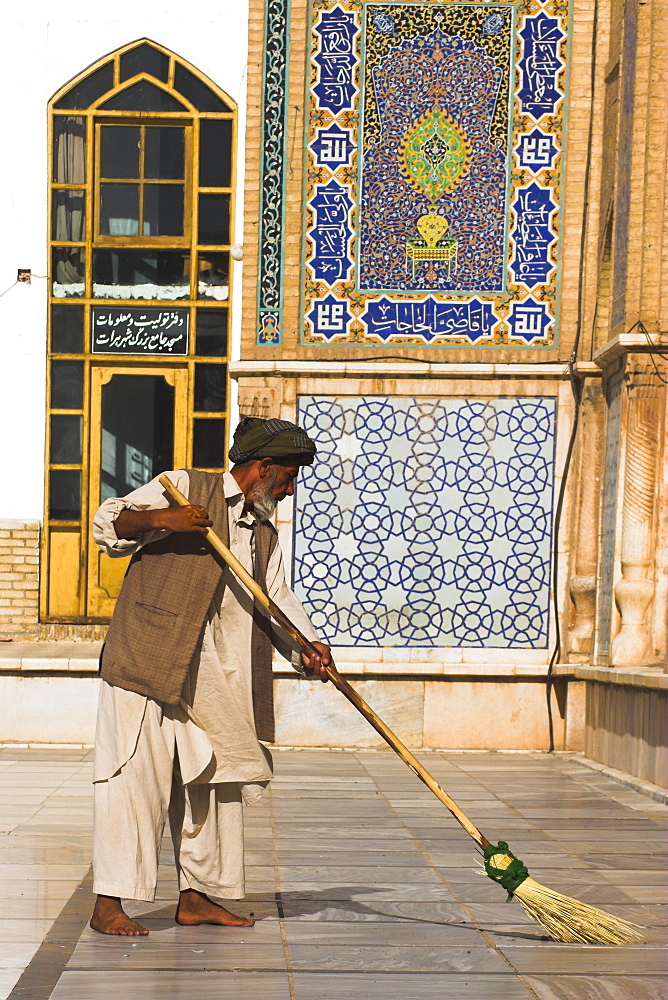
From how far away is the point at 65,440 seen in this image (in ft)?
30.1

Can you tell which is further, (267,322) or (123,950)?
(267,322)

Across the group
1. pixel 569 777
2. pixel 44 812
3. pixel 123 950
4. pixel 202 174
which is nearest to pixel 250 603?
pixel 123 950

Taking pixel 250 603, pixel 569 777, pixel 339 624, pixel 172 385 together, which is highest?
pixel 172 385

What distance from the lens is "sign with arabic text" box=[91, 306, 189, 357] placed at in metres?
9.15

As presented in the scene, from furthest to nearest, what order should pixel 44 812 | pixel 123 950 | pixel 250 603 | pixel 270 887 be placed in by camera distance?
pixel 44 812
pixel 270 887
pixel 250 603
pixel 123 950

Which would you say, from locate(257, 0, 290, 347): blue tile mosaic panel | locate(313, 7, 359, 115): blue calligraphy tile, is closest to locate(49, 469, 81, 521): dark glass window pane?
locate(257, 0, 290, 347): blue tile mosaic panel

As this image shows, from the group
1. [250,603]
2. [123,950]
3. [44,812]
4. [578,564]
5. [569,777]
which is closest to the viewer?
[123,950]

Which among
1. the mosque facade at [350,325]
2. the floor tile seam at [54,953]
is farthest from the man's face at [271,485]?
the mosque facade at [350,325]

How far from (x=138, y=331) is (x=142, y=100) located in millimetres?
1501

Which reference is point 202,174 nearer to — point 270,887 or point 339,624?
point 339,624

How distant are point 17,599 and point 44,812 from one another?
3104 mm

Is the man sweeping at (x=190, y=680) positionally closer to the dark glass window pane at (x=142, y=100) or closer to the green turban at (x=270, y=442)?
the green turban at (x=270, y=442)

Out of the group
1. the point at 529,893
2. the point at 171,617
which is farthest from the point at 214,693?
the point at 529,893

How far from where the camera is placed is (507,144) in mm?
8992
